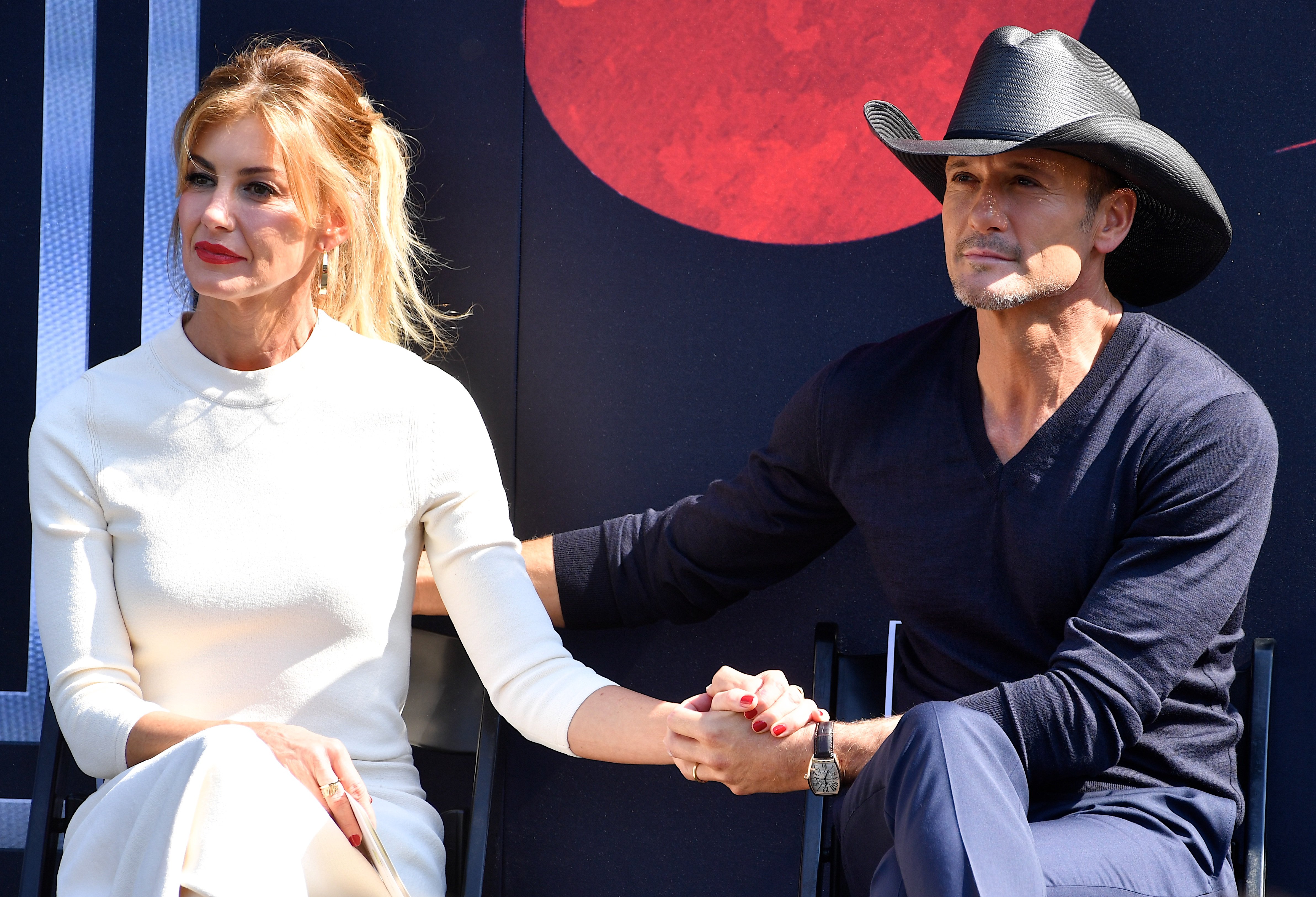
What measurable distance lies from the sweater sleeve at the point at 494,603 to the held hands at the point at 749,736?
23 centimetres

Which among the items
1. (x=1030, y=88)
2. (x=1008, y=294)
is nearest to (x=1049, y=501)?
(x=1008, y=294)

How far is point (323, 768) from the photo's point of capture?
1.95m

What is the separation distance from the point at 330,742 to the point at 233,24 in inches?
71.0

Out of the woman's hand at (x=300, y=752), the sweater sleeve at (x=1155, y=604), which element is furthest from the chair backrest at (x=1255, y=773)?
the woman's hand at (x=300, y=752)

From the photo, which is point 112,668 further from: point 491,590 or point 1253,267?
point 1253,267

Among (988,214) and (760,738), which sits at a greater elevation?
(988,214)

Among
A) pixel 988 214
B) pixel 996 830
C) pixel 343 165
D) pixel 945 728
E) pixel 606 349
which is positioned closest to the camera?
pixel 996 830

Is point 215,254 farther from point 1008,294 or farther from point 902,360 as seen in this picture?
point 1008,294

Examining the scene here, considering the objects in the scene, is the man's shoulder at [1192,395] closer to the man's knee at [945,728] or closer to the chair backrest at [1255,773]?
the chair backrest at [1255,773]

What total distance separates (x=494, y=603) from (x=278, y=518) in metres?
0.44

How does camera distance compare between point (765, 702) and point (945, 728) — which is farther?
point (765, 702)

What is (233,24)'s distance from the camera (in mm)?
2910

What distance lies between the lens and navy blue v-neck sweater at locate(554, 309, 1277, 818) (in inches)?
83.0

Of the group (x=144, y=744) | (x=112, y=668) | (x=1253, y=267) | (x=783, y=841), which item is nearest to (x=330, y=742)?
(x=144, y=744)
